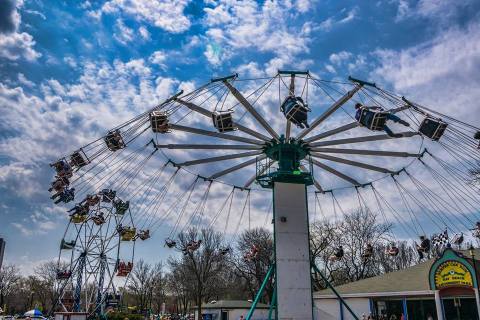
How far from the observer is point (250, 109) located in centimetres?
1750

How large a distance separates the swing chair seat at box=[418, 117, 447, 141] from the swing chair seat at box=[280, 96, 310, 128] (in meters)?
5.36

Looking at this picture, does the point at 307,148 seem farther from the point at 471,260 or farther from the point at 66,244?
the point at 66,244

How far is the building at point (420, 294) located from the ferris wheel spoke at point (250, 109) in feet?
38.7

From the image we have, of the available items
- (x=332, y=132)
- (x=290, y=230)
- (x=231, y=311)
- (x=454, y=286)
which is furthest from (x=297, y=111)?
(x=231, y=311)

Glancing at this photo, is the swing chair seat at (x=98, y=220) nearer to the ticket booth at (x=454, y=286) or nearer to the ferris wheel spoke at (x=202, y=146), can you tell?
the ferris wheel spoke at (x=202, y=146)

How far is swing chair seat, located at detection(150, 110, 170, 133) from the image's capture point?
640 inches

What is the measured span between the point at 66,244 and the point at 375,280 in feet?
78.8

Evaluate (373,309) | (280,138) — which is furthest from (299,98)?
(373,309)

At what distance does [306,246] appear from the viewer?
61.2 feet

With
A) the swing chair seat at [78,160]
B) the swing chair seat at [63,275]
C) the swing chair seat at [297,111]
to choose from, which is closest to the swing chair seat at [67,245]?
the swing chair seat at [63,275]

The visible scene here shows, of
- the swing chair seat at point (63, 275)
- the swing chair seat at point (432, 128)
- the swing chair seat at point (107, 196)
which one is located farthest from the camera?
the swing chair seat at point (107, 196)

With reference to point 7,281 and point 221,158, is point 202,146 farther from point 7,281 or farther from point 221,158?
point 7,281

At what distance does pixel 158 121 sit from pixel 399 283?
66.5ft

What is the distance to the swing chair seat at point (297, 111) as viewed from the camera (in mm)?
14930
